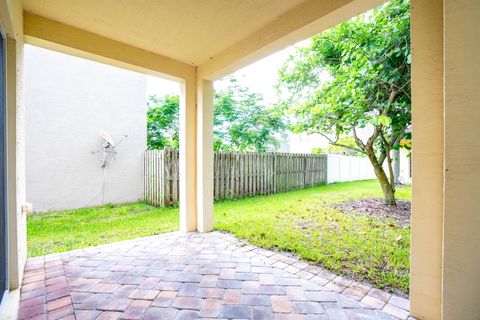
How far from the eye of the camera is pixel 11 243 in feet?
6.34

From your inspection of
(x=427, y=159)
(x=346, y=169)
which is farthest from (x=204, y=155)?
(x=346, y=169)

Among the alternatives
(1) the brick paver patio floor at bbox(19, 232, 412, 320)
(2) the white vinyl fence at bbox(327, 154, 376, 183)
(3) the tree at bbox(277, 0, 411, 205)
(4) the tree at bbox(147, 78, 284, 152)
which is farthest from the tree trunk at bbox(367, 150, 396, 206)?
(2) the white vinyl fence at bbox(327, 154, 376, 183)

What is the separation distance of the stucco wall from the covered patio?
3483 mm

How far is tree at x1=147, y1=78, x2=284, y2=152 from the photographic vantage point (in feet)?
29.8

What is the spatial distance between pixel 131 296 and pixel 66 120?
5.25 metres

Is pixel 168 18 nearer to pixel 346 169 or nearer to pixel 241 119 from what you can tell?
pixel 241 119

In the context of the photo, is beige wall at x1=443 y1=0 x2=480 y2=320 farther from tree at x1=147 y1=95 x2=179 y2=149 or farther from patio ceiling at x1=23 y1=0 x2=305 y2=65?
tree at x1=147 y1=95 x2=179 y2=149

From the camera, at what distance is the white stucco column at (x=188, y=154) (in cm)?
362

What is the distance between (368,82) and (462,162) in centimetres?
347

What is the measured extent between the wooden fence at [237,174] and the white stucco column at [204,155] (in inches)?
89.7

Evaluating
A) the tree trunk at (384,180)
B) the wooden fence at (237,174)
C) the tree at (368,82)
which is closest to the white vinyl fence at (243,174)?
the wooden fence at (237,174)

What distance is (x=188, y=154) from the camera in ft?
12.0

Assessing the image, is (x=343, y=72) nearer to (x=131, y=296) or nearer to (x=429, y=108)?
(x=429, y=108)

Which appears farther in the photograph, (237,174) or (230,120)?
(230,120)
